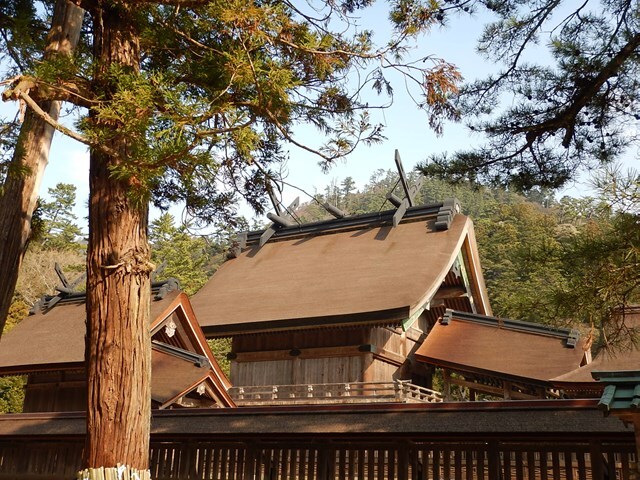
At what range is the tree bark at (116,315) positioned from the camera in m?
4.90

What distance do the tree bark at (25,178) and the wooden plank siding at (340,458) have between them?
12.0ft

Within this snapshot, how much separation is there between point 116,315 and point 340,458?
431cm

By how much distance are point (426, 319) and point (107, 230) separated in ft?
44.5

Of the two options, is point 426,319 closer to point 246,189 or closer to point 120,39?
point 246,189

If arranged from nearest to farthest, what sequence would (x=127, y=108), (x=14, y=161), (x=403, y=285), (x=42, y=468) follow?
(x=127, y=108)
(x=14, y=161)
(x=42, y=468)
(x=403, y=285)

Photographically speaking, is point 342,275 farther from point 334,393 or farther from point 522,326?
point 522,326

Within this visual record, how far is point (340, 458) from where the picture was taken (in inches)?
329

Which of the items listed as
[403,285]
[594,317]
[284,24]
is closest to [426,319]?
[403,285]

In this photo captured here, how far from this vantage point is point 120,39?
5930 mm

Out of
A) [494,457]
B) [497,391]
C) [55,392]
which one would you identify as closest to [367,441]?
[494,457]

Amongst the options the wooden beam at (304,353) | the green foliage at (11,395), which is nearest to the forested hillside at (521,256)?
the green foliage at (11,395)

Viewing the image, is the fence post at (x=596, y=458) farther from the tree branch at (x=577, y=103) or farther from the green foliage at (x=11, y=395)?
the green foliage at (x=11, y=395)

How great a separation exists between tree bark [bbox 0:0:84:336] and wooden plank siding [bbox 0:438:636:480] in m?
3.67

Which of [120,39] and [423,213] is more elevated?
[423,213]
